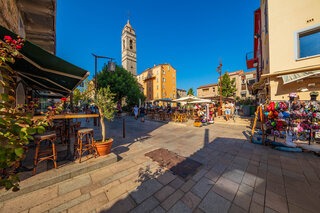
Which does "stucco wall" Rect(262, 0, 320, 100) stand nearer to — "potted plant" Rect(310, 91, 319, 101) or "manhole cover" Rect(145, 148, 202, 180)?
"potted plant" Rect(310, 91, 319, 101)

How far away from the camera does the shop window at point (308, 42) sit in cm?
639

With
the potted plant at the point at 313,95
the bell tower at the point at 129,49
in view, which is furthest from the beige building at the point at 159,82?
the potted plant at the point at 313,95

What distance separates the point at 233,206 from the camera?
Answer: 1.97 metres

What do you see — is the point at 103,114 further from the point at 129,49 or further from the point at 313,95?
the point at 129,49

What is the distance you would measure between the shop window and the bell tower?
36834 millimetres

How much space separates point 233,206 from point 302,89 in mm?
8419

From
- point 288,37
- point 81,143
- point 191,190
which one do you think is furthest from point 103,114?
point 288,37

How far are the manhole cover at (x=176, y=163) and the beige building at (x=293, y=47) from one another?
23.0ft

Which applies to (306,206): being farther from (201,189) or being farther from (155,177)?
(155,177)

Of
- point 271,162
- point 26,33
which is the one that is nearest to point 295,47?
Result: point 271,162

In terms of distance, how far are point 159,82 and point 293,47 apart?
29390 mm

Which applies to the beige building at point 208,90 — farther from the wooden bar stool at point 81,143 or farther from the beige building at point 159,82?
the wooden bar stool at point 81,143

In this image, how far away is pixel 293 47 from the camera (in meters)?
6.73

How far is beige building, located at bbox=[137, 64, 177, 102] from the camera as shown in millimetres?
34750
